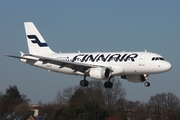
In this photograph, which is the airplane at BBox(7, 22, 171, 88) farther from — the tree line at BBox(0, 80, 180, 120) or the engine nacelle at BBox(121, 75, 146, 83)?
the tree line at BBox(0, 80, 180, 120)

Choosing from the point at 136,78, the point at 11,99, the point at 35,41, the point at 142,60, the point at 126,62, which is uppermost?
the point at 35,41

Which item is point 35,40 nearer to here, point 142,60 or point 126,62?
point 126,62

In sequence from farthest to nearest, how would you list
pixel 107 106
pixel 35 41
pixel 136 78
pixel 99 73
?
pixel 107 106 → pixel 35 41 → pixel 136 78 → pixel 99 73

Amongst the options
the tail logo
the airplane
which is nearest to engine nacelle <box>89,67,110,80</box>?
the airplane

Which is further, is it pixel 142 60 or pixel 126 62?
pixel 126 62

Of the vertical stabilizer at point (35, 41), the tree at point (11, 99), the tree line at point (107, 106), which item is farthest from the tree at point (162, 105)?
the vertical stabilizer at point (35, 41)

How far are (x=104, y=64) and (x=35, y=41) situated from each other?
1477 cm

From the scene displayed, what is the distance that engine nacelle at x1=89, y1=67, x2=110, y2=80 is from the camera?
77562mm

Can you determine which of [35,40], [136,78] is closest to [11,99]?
[35,40]

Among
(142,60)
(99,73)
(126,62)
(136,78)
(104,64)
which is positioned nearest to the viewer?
(142,60)

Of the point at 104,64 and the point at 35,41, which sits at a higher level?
the point at 35,41

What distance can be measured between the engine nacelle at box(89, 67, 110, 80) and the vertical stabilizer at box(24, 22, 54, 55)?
38.7 feet

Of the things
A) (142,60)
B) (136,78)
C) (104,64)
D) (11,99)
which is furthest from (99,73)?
(11,99)

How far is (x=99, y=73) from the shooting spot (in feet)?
255
